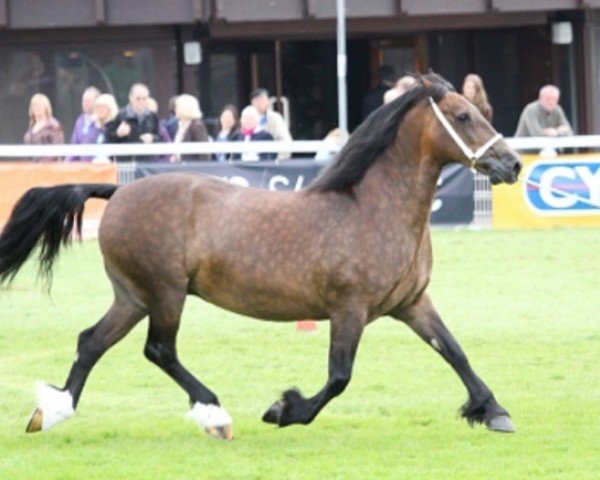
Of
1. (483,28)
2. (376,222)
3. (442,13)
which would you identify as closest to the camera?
(376,222)

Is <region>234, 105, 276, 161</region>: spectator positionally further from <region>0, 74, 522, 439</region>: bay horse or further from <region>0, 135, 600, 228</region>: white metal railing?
<region>0, 74, 522, 439</region>: bay horse

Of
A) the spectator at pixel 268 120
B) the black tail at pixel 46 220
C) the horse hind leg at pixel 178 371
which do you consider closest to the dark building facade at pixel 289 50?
the spectator at pixel 268 120

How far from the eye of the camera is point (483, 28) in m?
29.2

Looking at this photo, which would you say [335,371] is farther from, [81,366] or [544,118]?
[544,118]

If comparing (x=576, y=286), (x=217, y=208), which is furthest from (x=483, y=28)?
(x=217, y=208)

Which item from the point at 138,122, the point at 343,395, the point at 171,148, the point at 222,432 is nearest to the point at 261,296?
the point at 222,432

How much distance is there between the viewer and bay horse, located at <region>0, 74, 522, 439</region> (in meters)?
9.81

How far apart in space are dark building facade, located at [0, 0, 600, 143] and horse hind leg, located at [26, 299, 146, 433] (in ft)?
51.8

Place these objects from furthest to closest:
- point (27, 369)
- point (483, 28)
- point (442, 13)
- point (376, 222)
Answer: point (483, 28) < point (442, 13) < point (27, 369) < point (376, 222)

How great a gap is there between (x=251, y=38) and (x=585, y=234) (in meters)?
8.67

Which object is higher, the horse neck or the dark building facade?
the dark building facade

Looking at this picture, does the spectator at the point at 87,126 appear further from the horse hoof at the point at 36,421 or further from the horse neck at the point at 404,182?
the horse neck at the point at 404,182

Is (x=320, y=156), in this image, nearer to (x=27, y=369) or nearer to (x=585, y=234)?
(x=585, y=234)

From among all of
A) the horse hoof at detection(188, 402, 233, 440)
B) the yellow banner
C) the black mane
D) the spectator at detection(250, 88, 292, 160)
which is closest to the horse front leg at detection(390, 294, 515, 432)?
the black mane
